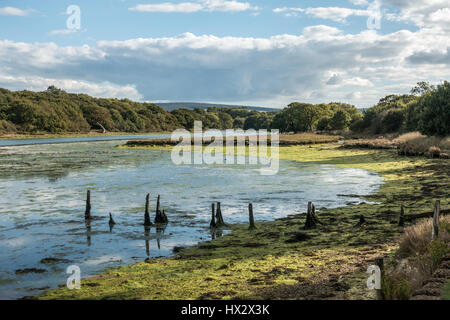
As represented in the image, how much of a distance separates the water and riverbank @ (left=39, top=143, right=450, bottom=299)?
4.78ft

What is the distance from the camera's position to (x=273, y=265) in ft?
44.5

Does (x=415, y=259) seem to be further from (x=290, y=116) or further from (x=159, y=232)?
(x=290, y=116)

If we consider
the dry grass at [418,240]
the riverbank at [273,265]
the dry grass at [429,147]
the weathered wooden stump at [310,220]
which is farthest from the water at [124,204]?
the dry grass at [429,147]

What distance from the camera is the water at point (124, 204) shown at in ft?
52.0

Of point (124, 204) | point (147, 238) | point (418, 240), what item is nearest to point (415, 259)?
point (418, 240)

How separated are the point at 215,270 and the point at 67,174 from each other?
111 ft

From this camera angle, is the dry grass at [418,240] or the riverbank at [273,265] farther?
the dry grass at [418,240]

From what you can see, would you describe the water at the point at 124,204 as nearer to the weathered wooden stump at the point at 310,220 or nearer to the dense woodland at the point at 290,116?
the weathered wooden stump at the point at 310,220

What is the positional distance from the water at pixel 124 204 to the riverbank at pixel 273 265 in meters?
1.46

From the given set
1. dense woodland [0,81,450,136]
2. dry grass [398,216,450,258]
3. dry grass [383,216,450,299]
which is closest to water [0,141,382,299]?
dry grass [398,216,450,258]

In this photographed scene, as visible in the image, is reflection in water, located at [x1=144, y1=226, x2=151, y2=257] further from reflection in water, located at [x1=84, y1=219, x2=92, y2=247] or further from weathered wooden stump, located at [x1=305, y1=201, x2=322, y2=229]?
weathered wooden stump, located at [x1=305, y1=201, x2=322, y2=229]

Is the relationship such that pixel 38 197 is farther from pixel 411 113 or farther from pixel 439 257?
pixel 411 113
